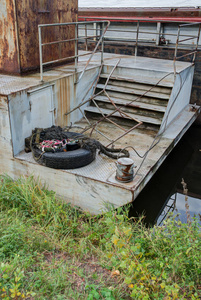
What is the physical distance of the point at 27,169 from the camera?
538 centimetres

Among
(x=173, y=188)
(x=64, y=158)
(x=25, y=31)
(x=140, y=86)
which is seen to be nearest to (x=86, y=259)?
(x=64, y=158)

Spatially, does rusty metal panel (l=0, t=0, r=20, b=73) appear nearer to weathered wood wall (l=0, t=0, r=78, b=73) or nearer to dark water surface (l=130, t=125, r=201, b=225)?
weathered wood wall (l=0, t=0, r=78, b=73)

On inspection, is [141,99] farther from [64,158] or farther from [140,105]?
[64,158]

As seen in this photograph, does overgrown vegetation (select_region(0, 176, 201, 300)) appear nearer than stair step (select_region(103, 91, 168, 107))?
Yes

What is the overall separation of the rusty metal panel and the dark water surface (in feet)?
12.8

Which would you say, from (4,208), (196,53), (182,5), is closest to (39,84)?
(4,208)

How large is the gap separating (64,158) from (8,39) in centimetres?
283

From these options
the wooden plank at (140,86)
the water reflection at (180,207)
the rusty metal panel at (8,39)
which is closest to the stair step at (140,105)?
the wooden plank at (140,86)

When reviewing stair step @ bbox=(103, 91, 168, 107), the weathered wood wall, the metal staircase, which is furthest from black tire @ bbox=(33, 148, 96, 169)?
stair step @ bbox=(103, 91, 168, 107)

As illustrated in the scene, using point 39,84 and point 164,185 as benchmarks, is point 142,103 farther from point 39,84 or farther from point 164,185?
point 39,84

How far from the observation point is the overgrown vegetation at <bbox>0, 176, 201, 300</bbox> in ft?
Answer: 9.98

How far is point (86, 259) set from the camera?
3764 millimetres

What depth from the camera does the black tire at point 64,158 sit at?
5.02 meters

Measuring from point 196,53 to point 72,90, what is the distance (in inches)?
179
